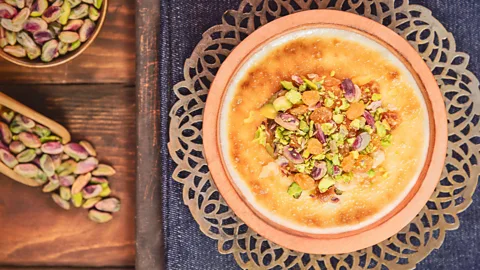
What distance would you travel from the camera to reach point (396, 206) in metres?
1.01

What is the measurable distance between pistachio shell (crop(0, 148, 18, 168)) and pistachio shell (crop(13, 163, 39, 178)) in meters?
0.01

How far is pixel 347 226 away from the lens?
39.9 inches

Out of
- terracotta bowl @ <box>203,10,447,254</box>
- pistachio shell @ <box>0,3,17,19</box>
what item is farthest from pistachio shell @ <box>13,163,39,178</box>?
terracotta bowl @ <box>203,10,447,254</box>

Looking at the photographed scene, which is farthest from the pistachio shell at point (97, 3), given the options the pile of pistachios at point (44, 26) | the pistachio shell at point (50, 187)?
the pistachio shell at point (50, 187)

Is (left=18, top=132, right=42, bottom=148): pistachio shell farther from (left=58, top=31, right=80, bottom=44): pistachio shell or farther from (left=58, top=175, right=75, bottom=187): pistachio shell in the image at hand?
(left=58, top=31, right=80, bottom=44): pistachio shell

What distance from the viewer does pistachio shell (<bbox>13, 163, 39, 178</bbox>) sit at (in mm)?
1180

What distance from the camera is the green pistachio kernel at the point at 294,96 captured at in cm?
95

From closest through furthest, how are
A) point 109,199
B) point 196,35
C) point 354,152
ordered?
point 354,152 < point 196,35 < point 109,199

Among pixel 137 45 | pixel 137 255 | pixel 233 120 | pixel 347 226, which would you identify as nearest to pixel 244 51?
pixel 233 120

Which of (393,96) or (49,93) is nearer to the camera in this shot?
(393,96)

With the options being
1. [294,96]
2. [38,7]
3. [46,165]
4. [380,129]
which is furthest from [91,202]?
[380,129]

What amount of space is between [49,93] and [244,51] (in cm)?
50

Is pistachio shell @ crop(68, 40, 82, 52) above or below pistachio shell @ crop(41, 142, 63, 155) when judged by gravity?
above

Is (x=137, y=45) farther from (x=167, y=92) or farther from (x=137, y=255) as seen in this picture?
(x=137, y=255)
